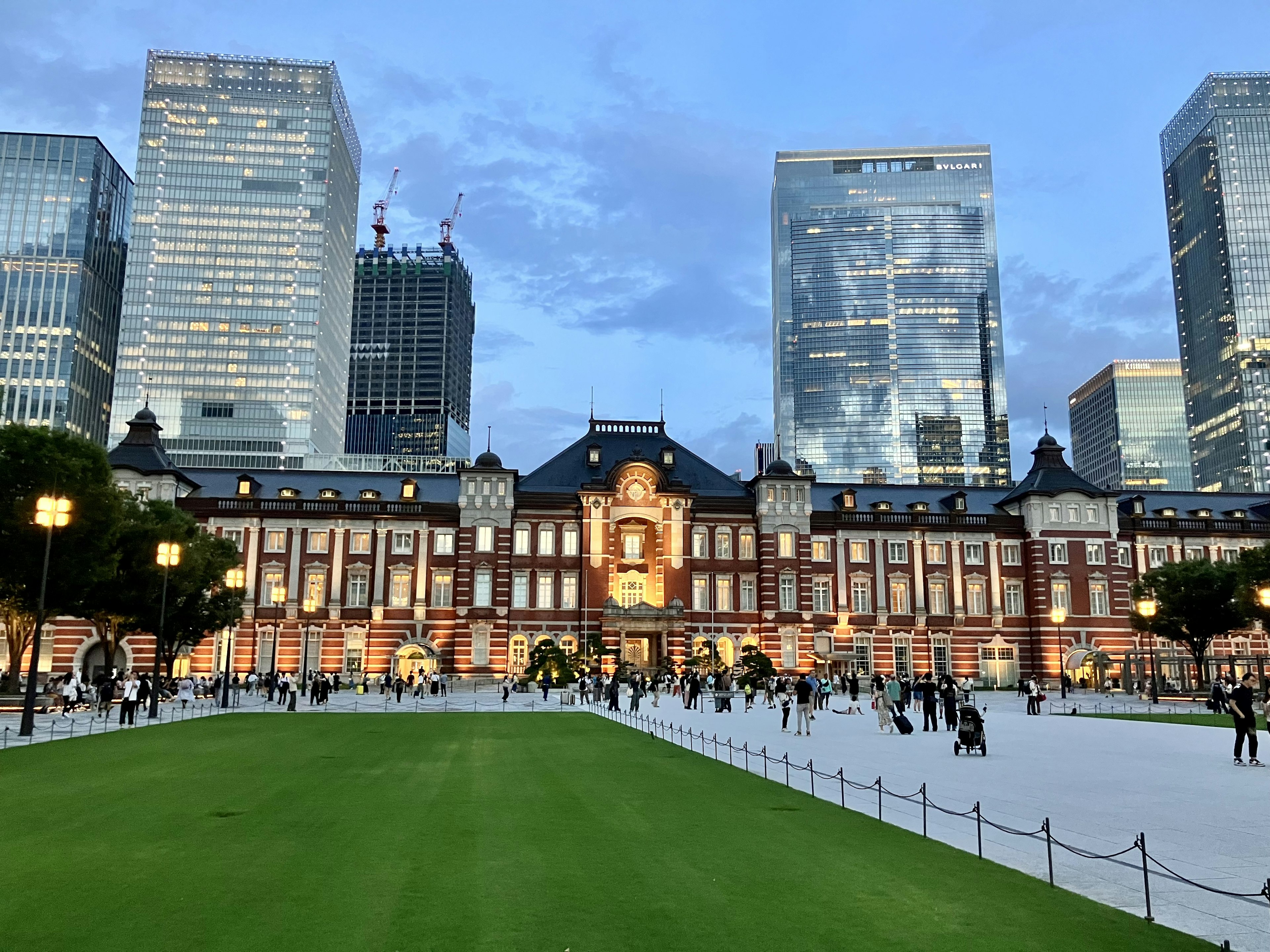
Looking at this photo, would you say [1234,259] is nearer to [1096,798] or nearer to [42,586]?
[1096,798]

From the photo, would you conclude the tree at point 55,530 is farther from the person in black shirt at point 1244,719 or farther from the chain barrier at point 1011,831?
the person in black shirt at point 1244,719

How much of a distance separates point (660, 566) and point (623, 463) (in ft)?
29.5

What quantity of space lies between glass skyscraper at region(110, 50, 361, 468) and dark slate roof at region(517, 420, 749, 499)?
9989 centimetres

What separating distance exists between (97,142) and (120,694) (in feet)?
501

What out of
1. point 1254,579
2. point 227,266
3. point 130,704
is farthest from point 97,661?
point 227,266

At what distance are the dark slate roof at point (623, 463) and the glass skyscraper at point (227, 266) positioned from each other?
9989 cm

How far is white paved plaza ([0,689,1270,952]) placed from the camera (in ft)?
36.7

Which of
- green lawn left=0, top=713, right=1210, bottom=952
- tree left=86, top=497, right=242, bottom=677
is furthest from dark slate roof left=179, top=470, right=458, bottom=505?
green lawn left=0, top=713, right=1210, bottom=952

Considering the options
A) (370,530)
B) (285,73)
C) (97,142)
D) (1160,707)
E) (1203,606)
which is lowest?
(1160,707)

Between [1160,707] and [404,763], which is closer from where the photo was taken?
[404,763]

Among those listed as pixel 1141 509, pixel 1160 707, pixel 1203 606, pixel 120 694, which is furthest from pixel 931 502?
pixel 120 694

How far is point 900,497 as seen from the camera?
86.1m

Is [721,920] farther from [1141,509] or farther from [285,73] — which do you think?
[285,73]

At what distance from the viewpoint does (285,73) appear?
17775 cm
